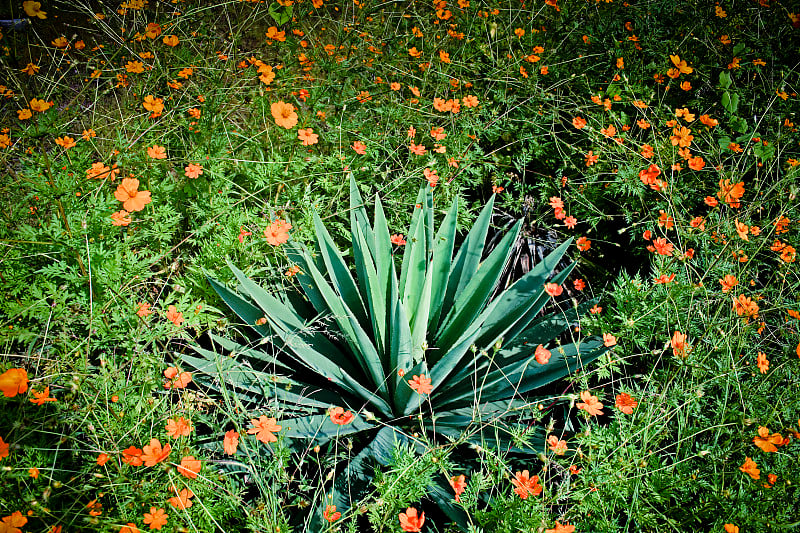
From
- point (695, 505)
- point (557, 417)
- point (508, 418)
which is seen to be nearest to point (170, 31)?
point (508, 418)

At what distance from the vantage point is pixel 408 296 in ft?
6.29

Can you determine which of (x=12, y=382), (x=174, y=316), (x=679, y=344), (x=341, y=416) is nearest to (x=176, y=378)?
(x=174, y=316)

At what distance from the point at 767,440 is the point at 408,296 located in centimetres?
126

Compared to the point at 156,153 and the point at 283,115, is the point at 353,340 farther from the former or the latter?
the point at 156,153

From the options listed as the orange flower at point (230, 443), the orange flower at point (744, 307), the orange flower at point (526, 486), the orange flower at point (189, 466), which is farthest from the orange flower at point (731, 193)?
the orange flower at point (189, 466)

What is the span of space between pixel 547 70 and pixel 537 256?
1207 millimetres

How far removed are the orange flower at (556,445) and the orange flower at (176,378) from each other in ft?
3.70

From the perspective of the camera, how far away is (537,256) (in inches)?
102

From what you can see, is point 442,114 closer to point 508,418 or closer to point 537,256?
point 537,256

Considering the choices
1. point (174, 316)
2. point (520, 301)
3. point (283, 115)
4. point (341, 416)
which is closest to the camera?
point (341, 416)

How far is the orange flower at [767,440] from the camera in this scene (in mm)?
1297

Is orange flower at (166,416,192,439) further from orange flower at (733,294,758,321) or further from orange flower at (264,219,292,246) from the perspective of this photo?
orange flower at (733,294,758,321)

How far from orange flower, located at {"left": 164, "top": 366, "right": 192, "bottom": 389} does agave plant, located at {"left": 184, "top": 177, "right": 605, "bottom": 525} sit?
0.10 metres

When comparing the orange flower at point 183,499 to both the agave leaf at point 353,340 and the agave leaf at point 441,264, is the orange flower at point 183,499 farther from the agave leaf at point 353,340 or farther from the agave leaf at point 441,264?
the agave leaf at point 441,264
